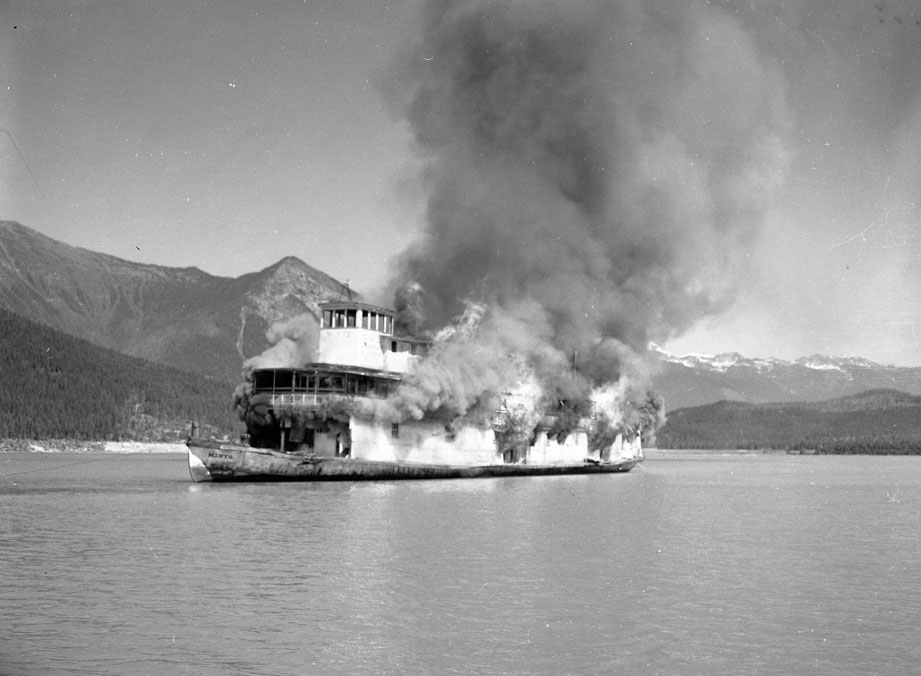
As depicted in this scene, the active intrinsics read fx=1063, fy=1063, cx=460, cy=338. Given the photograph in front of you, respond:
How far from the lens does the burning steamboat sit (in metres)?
75.6

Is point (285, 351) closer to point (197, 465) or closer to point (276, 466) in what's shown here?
point (276, 466)

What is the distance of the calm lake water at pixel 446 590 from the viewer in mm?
25203

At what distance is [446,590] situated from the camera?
33.5m

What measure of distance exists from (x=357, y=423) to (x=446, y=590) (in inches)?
1846

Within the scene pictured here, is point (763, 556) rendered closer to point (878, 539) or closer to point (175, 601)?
point (878, 539)

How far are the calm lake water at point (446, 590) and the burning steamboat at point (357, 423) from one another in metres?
13.4

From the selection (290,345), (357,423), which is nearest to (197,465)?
(290,345)

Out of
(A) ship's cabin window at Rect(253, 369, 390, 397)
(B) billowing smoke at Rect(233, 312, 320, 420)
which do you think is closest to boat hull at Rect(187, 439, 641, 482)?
(A) ship's cabin window at Rect(253, 369, 390, 397)

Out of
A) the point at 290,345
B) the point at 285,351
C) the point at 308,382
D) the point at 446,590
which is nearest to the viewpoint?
the point at 446,590

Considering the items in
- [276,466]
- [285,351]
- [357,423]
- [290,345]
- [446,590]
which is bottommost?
[446,590]

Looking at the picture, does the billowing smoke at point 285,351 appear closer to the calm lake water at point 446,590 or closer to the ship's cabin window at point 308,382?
the ship's cabin window at point 308,382

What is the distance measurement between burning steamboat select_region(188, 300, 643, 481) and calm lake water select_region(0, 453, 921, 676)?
44.0 feet

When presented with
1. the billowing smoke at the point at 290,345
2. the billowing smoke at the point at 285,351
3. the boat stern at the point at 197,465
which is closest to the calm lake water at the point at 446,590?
the boat stern at the point at 197,465

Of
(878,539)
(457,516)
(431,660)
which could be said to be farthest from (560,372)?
(431,660)
